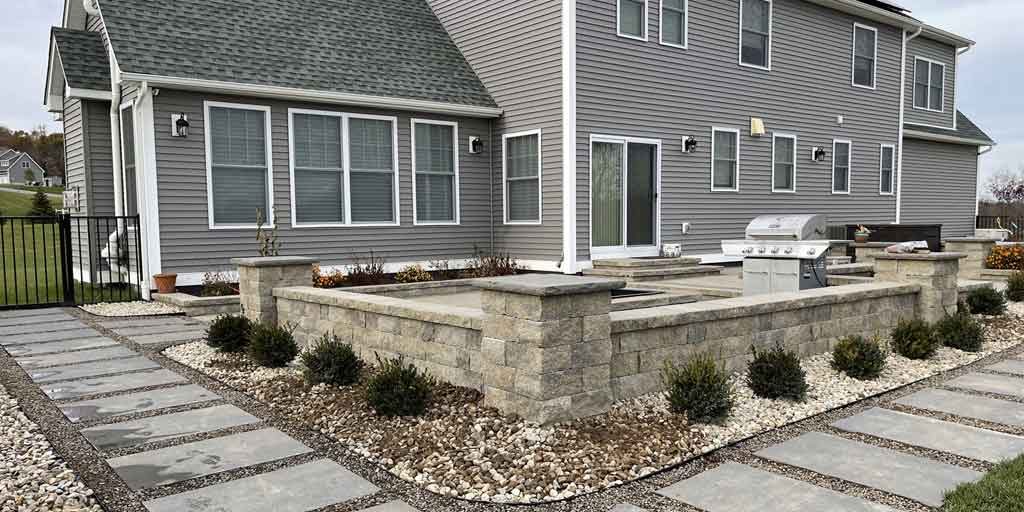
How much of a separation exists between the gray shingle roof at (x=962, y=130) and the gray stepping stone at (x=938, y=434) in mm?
15015

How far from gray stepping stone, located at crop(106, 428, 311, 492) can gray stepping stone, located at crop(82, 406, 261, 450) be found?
231 mm

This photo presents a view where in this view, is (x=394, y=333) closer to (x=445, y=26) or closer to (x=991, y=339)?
(x=991, y=339)

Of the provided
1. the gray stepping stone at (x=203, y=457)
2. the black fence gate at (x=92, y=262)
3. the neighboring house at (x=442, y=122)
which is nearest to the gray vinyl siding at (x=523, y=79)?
the neighboring house at (x=442, y=122)

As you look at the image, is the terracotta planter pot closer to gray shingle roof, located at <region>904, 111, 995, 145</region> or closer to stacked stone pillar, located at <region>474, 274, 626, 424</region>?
stacked stone pillar, located at <region>474, 274, 626, 424</region>

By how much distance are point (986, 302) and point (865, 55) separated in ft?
30.1

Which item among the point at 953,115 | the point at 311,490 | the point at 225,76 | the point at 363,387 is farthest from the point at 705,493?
the point at 953,115

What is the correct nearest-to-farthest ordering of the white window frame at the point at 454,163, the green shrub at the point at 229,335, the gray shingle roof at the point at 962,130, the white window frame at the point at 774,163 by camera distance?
the green shrub at the point at 229,335 → the white window frame at the point at 454,163 → the white window frame at the point at 774,163 → the gray shingle roof at the point at 962,130

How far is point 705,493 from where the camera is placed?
325 centimetres

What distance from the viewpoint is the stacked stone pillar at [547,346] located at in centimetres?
388

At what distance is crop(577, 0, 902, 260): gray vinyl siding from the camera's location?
35.1 feet

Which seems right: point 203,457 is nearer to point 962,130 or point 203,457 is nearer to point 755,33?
point 755,33

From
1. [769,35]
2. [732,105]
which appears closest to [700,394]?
[732,105]

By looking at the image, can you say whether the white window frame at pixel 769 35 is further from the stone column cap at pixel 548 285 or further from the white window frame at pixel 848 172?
the stone column cap at pixel 548 285

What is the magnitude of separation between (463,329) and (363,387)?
0.84m
